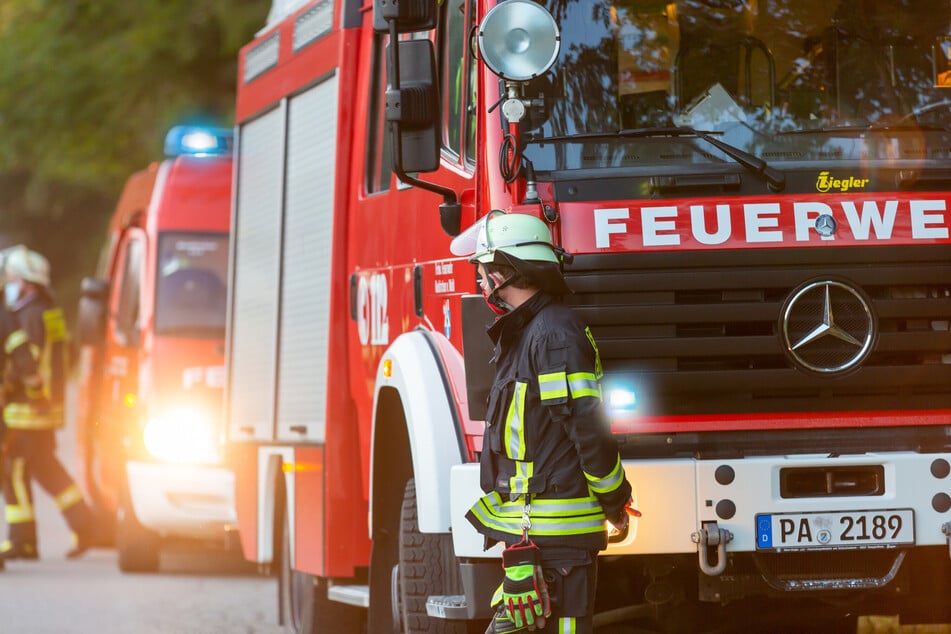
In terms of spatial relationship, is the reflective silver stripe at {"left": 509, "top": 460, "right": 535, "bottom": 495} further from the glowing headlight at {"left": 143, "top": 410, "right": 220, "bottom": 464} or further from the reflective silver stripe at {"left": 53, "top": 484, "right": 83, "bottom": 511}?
the reflective silver stripe at {"left": 53, "top": 484, "right": 83, "bottom": 511}

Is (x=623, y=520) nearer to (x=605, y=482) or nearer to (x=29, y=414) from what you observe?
(x=605, y=482)

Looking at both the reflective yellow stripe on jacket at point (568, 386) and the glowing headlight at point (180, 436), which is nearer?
the reflective yellow stripe on jacket at point (568, 386)

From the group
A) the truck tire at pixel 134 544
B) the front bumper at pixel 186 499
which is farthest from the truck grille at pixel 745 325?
the truck tire at pixel 134 544

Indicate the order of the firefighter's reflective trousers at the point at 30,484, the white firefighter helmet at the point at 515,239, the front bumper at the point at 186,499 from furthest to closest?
the firefighter's reflective trousers at the point at 30,484 → the front bumper at the point at 186,499 → the white firefighter helmet at the point at 515,239

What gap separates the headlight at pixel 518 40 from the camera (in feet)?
19.8

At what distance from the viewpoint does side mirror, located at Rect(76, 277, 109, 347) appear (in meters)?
13.9

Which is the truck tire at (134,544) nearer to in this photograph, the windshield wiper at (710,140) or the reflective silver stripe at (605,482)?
the windshield wiper at (710,140)

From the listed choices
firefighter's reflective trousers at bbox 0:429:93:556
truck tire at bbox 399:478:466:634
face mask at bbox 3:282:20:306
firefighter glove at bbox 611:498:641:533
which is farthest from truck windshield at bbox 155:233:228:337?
firefighter glove at bbox 611:498:641:533

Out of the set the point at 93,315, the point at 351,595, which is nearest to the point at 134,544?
the point at 93,315

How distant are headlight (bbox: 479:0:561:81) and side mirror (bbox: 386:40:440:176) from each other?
24cm

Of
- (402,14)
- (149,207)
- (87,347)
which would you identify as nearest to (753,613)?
(402,14)

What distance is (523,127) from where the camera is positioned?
20.2ft

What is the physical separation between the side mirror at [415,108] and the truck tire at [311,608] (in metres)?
2.92

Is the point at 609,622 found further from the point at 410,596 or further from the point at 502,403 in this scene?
the point at 502,403
